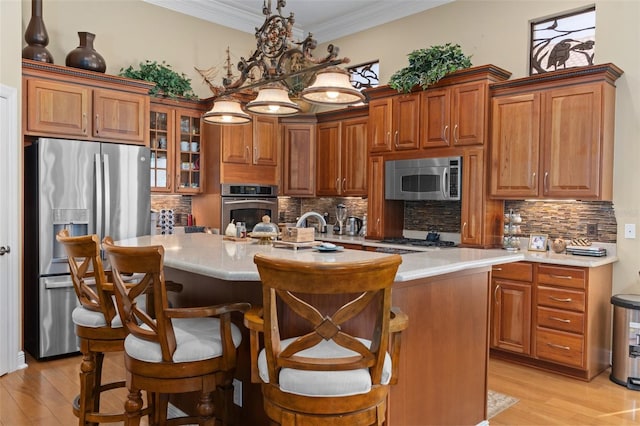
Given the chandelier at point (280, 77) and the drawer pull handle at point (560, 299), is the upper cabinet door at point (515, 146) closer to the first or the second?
the drawer pull handle at point (560, 299)

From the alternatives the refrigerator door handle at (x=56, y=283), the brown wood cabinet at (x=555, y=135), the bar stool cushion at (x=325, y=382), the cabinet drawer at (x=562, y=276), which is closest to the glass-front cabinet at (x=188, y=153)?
the refrigerator door handle at (x=56, y=283)

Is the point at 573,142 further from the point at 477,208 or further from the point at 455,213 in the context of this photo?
the point at 455,213

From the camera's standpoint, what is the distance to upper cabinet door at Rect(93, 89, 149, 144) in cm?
442

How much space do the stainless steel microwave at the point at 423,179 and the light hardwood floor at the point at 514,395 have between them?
1.64 metres

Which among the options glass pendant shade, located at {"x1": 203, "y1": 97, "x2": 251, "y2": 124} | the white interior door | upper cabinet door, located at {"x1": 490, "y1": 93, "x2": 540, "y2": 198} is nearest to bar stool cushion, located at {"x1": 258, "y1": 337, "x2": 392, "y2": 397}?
glass pendant shade, located at {"x1": 203, "y1": 97, "x2": 251, "y2": 124}

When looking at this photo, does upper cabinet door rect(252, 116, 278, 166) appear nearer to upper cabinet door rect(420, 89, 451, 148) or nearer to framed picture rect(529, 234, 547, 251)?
upper cabinet door rect(420, 89, 451, 148)

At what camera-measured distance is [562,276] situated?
378 cm

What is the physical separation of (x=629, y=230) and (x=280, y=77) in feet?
10.2

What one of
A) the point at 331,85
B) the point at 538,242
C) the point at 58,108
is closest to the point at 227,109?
the point at 331,85

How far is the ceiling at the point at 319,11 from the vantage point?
18.4 feet

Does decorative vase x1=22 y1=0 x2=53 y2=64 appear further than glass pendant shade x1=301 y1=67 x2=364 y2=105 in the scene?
Yes

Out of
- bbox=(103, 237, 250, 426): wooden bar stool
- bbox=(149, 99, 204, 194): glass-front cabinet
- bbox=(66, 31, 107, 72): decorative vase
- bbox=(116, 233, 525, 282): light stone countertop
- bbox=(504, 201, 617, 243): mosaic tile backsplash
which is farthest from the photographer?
bbox=(149, 99, 204, 194): glass-front cabinet

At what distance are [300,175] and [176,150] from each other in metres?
1.53

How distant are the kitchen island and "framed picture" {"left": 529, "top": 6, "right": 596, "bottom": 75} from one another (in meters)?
2.56
